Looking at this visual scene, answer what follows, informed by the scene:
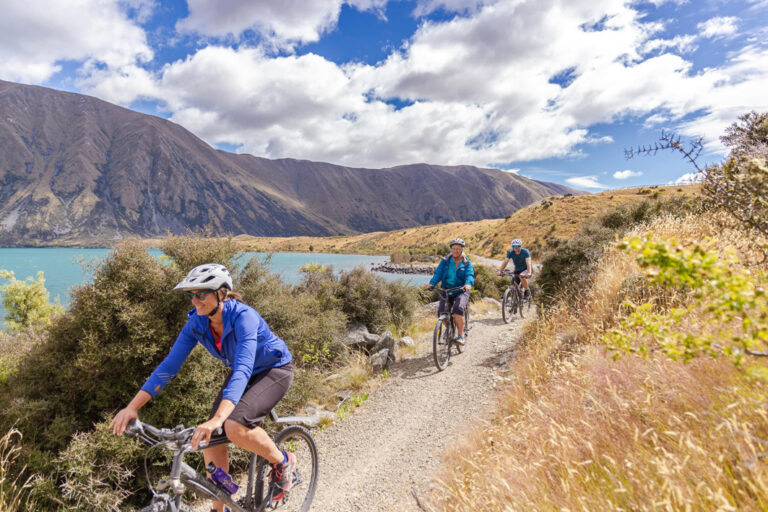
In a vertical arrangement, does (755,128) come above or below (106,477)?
above

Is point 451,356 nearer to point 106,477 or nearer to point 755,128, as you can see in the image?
point 106,477

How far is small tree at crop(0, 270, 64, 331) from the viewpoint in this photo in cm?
1759

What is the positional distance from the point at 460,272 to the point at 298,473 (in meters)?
5.83

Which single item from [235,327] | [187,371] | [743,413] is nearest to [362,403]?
[187,371]

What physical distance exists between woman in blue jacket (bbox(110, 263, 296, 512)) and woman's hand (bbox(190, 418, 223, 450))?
17cm

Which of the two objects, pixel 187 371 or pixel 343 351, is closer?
pixel 187 371

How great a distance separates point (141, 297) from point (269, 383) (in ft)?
13.8

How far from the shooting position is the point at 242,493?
219 inches

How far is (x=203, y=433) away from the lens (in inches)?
112

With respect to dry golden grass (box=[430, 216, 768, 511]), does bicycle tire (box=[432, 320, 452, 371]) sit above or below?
below

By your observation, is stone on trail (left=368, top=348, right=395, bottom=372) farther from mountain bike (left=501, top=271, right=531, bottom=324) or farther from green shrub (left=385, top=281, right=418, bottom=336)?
mountain bike (left=501, top=271, right=531, bottom=324)

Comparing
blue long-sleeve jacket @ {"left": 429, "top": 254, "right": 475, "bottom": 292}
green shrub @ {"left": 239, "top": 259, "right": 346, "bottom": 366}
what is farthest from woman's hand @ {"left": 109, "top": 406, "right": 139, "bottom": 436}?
blue long-sleeve jacket @ {"left": 429, "top": 254, "right": 475, "bottom": 292}

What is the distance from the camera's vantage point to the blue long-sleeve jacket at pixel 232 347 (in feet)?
10.7

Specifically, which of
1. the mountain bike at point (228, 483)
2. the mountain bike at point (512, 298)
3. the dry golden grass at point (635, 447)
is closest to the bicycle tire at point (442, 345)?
the dry golden grass at point (635, 447)
